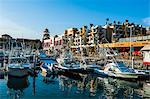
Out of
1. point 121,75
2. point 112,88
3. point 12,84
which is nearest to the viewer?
point 112,88

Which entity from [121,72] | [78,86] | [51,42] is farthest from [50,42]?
[78,86]

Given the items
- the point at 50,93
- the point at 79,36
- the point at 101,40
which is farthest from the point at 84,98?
the point at 79,36

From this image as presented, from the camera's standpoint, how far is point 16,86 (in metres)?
27.8

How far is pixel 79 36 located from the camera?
94.9m

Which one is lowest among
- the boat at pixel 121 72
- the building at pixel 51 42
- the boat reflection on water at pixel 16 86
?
the boat reflection on water at pixel 16 86

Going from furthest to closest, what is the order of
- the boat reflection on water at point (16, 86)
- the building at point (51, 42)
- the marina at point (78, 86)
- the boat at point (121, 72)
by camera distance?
1. the building at point (51, 42)
2. the boat at point (121, 72)
3. the marina at point (78, 86)
4. the boat reflection on water at point (16, 86)

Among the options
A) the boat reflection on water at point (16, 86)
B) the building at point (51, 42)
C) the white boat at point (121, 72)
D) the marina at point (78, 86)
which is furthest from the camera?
the building at point (51, 42)

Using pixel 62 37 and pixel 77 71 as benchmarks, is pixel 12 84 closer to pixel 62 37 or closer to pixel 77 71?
pixel 77 71

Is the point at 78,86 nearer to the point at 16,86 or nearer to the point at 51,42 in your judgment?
the point at 16,86

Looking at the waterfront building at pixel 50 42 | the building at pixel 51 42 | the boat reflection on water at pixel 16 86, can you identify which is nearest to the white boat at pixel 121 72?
the boat reflection on water at pixel 16 86

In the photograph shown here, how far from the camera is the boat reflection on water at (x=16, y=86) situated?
2334 cm

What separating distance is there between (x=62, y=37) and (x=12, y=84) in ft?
266

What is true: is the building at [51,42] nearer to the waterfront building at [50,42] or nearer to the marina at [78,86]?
the waterfront building at [50,42]

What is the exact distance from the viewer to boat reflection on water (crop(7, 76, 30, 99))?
2334 centimetres
